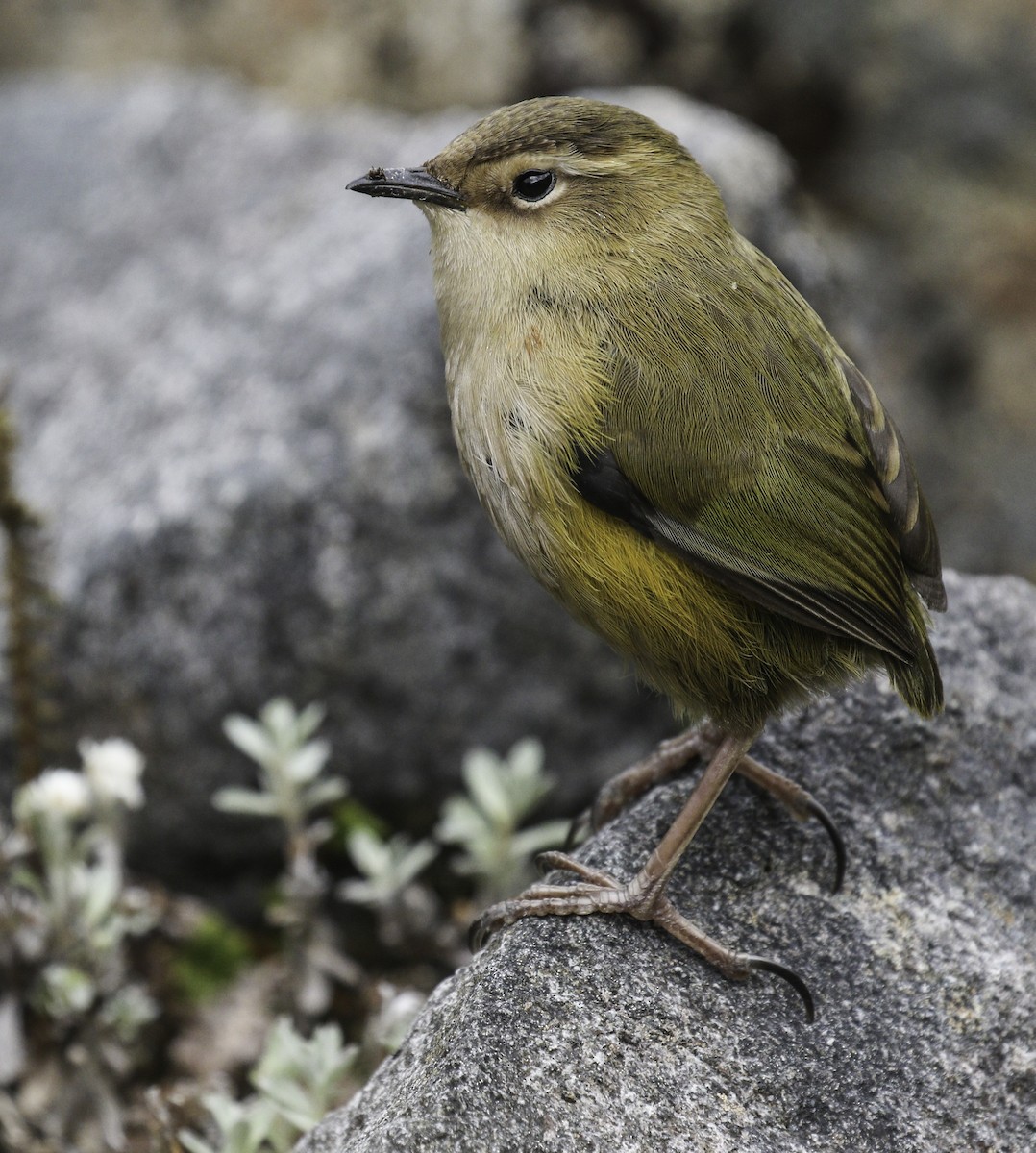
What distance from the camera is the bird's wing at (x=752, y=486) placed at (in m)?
3.06

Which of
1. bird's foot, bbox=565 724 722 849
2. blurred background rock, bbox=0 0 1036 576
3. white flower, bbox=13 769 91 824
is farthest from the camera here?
blurred background rock, bbox=0 0 1036 576

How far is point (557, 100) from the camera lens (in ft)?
10.9

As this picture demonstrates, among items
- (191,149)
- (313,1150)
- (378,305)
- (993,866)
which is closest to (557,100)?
(378,305)

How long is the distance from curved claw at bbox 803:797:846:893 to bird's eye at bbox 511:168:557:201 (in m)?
1.56

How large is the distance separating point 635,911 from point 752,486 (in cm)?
95

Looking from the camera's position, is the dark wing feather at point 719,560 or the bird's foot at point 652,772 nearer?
the dark wing feather at point 719,560

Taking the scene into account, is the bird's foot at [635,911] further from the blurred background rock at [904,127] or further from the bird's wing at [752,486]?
the blurred background rock at [904,127]

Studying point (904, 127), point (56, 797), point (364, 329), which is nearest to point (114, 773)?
point (56, 797)

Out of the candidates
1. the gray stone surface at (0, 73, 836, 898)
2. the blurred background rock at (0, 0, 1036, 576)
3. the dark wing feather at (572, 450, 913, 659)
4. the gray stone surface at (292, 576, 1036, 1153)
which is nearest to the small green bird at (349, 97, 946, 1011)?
the dark wing feather at (572, 450, 913, 659)

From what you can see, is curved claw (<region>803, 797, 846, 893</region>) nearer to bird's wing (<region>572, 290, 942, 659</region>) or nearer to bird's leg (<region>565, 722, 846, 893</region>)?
bird's leg (<region>565, 722, 846, 893</region>)

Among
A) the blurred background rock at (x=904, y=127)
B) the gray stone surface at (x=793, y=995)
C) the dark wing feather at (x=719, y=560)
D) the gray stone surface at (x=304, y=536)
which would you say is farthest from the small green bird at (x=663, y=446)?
the blurred background rock at (x=904, y=127)

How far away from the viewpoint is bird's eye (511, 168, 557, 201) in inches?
130

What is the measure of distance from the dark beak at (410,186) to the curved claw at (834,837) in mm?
1634

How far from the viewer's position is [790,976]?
2906mm
